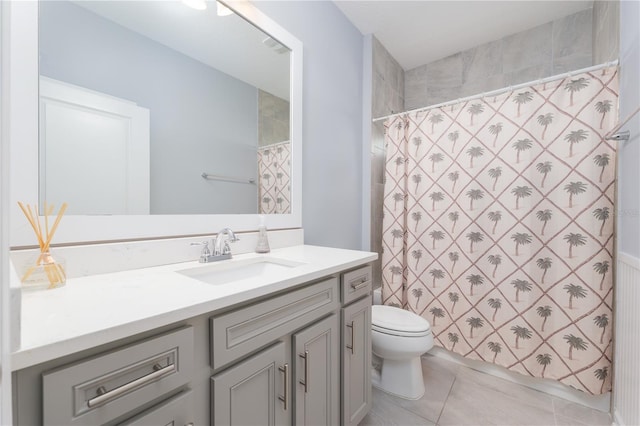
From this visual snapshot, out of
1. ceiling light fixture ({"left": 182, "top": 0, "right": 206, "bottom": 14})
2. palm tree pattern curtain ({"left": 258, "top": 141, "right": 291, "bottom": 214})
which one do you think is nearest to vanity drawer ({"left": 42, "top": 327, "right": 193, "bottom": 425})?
palm tree pattern curtain ({"left": 258, "top": 141, "right": 291, "bottom": 214})

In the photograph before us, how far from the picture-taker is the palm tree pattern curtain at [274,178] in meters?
1.50

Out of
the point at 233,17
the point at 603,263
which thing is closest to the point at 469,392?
the point at 603,263

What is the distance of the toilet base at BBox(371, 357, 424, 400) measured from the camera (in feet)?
5.24

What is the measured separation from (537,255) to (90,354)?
2031 millimetres

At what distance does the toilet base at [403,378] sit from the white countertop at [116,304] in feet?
3.35

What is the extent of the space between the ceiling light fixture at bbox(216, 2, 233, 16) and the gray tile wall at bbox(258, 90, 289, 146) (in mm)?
369

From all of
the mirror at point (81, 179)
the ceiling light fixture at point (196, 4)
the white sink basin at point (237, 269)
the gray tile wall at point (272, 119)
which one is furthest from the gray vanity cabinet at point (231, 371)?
the ceiling light fixture at point (196, 4)

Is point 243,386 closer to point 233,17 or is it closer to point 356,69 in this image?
point 233,17

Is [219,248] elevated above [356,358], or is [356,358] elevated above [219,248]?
[219,248]

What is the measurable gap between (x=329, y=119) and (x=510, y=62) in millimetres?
1652

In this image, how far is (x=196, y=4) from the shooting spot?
4.04 ft

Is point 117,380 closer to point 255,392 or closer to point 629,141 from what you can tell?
point 255,392

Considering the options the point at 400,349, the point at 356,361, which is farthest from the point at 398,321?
the point at 356,361

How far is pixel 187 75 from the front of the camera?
3.95 feet
